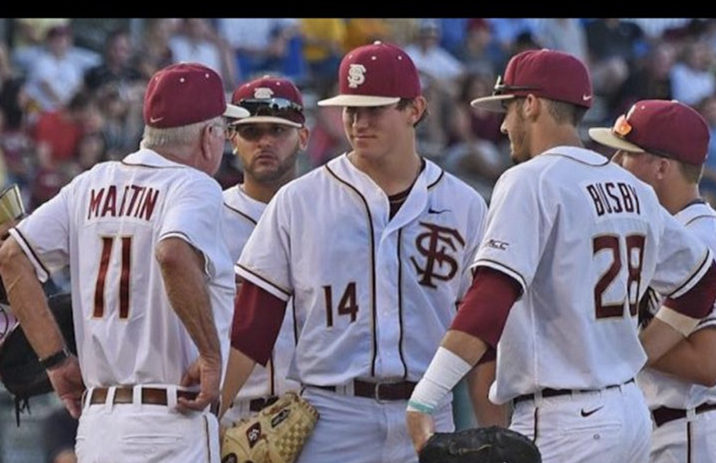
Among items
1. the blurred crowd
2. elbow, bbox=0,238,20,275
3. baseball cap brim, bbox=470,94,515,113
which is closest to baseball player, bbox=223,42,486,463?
baseball cap brim, bbox=470,94,515,113

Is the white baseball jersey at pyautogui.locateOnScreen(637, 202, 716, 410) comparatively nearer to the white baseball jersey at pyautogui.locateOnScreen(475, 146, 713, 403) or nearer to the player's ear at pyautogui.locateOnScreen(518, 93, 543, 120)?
the white baseball jersey at pyautogui.locateOnScreen(475, 146, 713, 403)

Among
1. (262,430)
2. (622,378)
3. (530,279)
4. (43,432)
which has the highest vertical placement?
(530,279)

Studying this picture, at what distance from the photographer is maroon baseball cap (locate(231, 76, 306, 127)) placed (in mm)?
7574

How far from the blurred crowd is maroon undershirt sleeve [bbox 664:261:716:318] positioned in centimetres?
696

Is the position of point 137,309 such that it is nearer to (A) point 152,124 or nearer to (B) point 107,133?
(A) point 152,124

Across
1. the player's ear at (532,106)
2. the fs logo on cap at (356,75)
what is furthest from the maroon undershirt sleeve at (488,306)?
the fs logo on cap at (356,75)

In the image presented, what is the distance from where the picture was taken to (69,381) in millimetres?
5949

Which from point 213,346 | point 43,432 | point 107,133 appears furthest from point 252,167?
point 107,133

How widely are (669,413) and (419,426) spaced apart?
1.71 metres

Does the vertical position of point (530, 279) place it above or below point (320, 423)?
above

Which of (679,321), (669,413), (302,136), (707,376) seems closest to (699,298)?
(679,321)

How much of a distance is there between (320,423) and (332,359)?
0.24 meters

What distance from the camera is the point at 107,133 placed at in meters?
13.8

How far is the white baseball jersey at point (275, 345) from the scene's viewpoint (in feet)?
22.8
